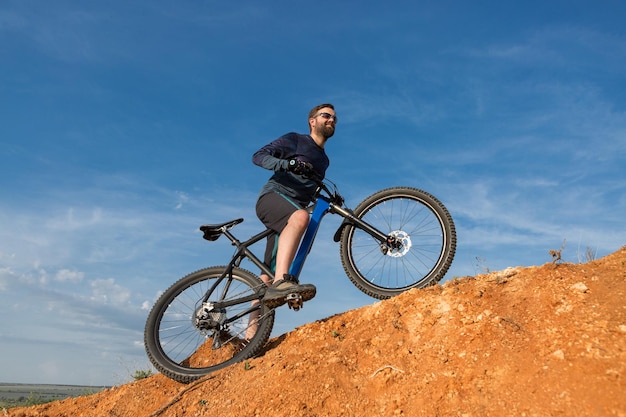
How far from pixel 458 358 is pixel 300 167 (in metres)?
3.06

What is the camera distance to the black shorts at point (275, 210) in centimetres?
675

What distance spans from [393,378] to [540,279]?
210 cm

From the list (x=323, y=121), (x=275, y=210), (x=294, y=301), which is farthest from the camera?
(x=323, y=121)

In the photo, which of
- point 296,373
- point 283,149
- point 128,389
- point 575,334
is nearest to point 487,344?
point 575,334

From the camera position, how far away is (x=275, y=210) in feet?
22.4

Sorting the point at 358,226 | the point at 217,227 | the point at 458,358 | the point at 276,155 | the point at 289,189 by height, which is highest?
the point at 276,155

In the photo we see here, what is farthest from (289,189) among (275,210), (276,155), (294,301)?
(294,301)

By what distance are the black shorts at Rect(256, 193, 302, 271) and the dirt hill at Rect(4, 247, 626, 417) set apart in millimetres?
1400

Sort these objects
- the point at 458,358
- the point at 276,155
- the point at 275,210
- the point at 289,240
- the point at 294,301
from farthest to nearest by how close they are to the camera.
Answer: the point at 276,155, the point at 275,210, the point at 289,240, the point at 294,301, the point at 458,358

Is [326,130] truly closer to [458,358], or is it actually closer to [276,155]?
[276,155]

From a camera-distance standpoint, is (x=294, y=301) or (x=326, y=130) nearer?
(x=294, y=301)

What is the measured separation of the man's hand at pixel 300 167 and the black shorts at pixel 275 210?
0.47 metres

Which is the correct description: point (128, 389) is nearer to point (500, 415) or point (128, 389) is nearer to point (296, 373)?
point (296, 373)

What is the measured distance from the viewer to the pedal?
6.00 meters
